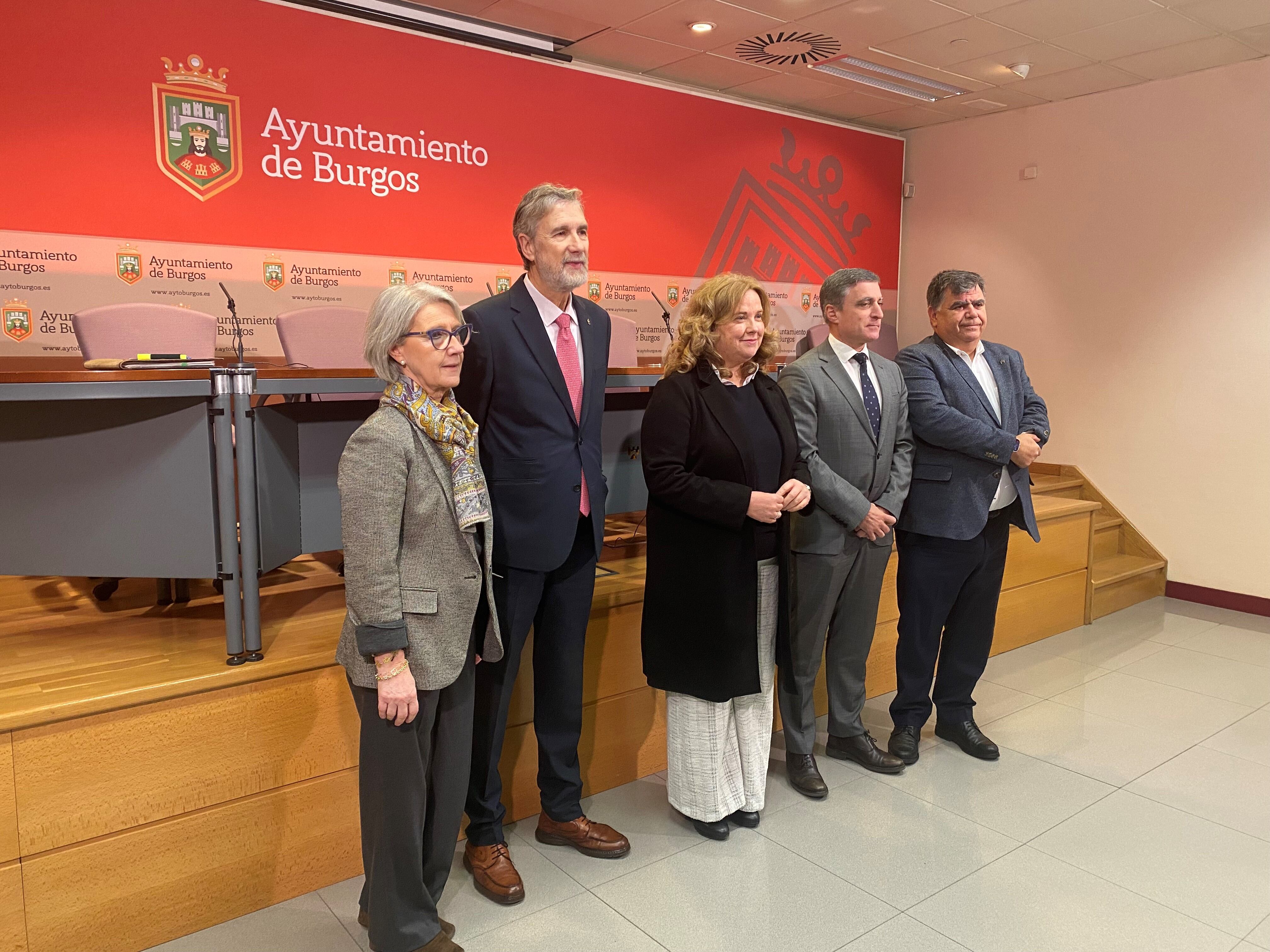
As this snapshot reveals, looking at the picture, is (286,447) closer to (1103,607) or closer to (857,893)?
(857,893)

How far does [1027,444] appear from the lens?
3.12m

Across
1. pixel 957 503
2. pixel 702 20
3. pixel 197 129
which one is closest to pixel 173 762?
pixel 957 503

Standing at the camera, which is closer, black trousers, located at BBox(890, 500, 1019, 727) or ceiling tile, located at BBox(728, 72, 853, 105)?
black trousers, located at BBox(890, 500, 1019, 727)

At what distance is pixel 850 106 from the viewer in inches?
264

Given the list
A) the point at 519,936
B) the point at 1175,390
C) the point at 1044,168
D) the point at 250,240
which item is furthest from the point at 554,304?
the point at 1044,168

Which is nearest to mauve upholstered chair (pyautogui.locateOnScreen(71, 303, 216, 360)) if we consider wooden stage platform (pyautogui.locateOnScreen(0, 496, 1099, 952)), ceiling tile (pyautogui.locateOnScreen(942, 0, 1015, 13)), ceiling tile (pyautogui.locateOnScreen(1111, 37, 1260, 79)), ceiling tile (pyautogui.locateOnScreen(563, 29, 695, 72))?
wooden stage platform (pyautogui.locateOnScreen(0, 496, 1099, 952))

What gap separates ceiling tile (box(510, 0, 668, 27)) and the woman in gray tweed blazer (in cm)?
341

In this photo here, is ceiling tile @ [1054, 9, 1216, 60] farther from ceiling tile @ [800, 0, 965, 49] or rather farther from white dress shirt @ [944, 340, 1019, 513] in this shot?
white dress shirt @ [944, 340, 1019, 513]

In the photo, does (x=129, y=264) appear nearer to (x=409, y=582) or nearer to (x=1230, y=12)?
(x=409, y=582)

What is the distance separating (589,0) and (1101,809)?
4.29 metres

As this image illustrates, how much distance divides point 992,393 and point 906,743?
129cm

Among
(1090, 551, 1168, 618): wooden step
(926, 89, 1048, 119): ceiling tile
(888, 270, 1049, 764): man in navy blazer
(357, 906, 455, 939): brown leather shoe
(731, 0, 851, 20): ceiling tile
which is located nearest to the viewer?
(357, 906, 455, 939): brown leather shoe

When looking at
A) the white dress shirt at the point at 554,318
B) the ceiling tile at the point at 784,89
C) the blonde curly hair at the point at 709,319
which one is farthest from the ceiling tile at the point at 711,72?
the white dress shirt at the point at 554,318

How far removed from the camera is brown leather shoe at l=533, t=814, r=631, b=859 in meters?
2.60
